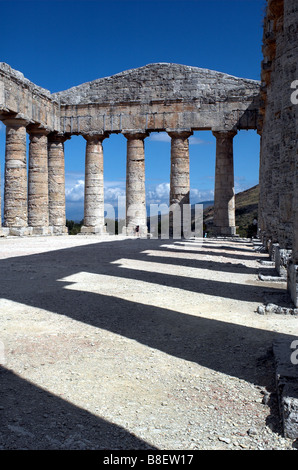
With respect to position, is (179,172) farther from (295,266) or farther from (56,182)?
(295,266)

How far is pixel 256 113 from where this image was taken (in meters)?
26.7

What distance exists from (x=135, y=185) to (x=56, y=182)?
17.3 ft

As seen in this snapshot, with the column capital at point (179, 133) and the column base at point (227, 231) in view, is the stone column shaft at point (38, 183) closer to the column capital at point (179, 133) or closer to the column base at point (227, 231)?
the column capital at point (179, 133)

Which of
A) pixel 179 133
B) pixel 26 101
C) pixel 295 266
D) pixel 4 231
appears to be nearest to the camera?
pixel 295 266

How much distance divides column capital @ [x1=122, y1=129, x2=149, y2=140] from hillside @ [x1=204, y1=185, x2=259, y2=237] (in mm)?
25158

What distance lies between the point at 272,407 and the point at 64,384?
6.01ft

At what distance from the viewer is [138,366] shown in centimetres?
457

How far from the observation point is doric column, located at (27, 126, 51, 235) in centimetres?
2678

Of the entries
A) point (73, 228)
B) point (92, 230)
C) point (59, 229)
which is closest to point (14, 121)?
point (59, 229)

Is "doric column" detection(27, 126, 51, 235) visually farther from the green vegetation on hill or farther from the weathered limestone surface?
the green vegetation on hill

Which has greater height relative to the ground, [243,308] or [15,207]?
[15,207]

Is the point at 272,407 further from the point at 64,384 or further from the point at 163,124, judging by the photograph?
the point at 163,124

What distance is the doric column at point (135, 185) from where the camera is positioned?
28.1m
